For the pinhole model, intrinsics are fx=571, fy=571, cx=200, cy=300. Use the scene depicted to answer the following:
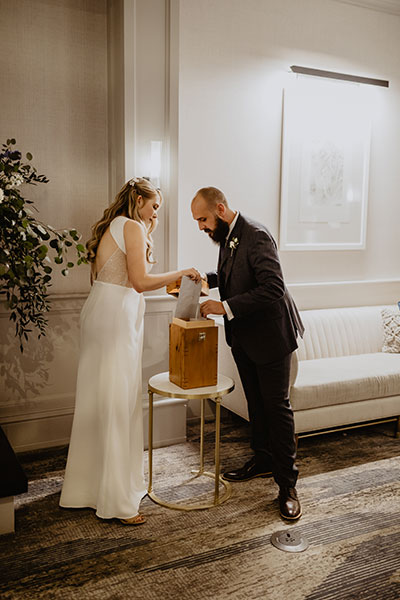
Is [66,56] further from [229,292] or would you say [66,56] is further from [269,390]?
[269,390]

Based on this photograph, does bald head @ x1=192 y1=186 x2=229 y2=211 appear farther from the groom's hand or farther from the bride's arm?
the groom's hand

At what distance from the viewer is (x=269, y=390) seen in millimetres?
3068

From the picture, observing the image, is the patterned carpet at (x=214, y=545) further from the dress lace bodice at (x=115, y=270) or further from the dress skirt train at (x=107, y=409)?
the dress lace bodice at (x=115, y=270)

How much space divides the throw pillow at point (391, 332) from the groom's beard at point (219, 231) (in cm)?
223

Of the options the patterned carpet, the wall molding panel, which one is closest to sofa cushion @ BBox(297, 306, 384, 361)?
the patterned carpet

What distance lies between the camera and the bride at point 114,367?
9.58 feet

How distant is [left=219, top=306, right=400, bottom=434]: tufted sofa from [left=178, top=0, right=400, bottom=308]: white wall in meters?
0.33

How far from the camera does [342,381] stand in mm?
3893

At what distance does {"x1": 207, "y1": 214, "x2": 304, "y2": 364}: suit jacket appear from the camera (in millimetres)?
2967

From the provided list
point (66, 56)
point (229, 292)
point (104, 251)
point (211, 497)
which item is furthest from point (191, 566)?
point (66, 56)

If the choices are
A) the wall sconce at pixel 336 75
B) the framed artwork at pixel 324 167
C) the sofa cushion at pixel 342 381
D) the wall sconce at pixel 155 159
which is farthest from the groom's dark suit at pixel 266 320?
the wall sconce at pixel 336 75

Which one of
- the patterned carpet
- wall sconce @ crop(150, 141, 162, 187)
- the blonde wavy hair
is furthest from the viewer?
wall sconce @ crop(150, 141, 162, 187)

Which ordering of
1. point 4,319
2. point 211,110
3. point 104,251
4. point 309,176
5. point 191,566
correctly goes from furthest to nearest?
point 309,176
point 211,110
point 4,319
point 104,251
point 191,566

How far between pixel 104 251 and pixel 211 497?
1.48m
